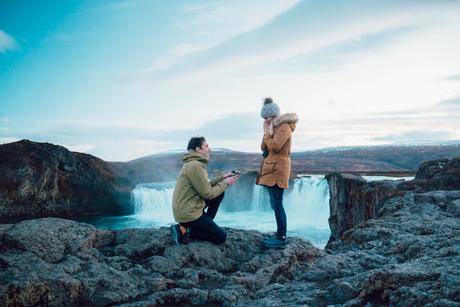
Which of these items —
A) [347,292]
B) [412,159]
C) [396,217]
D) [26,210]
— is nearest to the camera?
[347,292]

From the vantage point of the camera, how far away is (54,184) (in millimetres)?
35656

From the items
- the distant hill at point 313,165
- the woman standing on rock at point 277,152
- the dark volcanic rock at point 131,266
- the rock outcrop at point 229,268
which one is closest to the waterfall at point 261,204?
the distant hill at point 313,165

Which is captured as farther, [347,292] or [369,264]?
[369,264]

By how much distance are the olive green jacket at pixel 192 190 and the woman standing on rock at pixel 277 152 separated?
90 cm

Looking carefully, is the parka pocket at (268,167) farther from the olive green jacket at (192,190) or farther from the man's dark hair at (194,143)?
A: the man's dark hair at (194,143)

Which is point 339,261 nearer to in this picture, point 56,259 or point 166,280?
point 166,280

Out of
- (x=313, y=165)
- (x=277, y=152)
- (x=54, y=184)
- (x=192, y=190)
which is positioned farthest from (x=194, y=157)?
(x=313, y=165)

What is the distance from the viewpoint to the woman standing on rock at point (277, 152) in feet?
22.8

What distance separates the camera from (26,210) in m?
33.1

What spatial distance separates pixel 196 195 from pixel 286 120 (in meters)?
2.22

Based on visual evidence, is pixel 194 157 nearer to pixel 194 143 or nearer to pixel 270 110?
pixel 194 143

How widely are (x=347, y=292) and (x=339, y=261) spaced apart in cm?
149

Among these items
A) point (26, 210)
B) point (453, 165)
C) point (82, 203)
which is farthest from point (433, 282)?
point (82, 203)

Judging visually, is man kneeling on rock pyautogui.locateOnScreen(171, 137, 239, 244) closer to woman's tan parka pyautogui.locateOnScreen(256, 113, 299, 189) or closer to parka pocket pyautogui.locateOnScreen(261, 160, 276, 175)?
parka pocket pyautogui.locateOnScreen(261, 160, 276, 175)
